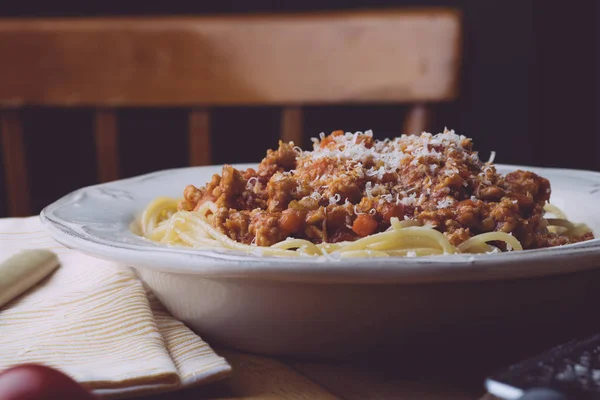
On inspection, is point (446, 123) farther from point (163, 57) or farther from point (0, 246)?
point (0, 246)

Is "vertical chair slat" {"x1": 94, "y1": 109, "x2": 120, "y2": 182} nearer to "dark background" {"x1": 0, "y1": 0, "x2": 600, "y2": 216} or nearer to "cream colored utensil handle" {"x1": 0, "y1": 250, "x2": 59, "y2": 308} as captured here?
"dark background" {"x1": 0, "y1": 0, "x2": 600, "y2": 216}

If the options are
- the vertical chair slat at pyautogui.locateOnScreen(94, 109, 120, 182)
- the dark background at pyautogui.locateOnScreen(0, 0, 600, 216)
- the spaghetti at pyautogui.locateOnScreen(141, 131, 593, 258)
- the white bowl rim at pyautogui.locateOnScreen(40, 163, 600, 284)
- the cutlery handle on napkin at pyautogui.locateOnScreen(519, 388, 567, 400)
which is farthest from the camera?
the dark background at pyautogui.locateOnScreen(0, 0, 600, 216)

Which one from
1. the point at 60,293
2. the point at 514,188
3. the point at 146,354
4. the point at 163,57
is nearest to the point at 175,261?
the point at 146,354

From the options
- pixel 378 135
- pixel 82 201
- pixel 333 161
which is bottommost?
pixel 378 135

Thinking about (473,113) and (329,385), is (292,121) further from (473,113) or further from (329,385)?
(329,385)

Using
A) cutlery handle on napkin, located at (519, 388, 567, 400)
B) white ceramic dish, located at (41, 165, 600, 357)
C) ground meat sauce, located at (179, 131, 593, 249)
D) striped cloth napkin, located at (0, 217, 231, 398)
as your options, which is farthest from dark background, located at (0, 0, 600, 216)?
cutlery handle on napkin, located at (519, 388, 567, 400)

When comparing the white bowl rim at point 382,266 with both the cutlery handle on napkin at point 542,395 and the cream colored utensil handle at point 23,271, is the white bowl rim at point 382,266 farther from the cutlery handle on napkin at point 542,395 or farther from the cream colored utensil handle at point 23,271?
the cream colored utensil handle at point 23,271
